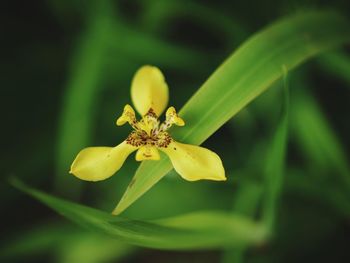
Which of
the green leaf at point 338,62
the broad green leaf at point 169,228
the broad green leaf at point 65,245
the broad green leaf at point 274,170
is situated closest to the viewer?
the broad green leaf at point 169,228

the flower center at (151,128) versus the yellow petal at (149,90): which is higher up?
the yellow petal at (149,90)

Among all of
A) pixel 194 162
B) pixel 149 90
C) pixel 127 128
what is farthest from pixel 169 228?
pixel 127 128

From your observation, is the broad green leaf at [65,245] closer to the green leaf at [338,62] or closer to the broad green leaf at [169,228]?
the broad green leaf at [169,228]

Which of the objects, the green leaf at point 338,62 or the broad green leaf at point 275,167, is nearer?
the broad green leaf at point 275,167

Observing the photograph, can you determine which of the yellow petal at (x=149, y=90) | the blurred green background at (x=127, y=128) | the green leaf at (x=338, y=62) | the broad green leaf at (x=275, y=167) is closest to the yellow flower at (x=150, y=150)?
the yellow petal at (x=149, y=90)

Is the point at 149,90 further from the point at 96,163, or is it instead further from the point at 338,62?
the point at 338,62

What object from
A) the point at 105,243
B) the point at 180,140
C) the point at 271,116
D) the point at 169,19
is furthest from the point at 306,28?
the point at 105,243

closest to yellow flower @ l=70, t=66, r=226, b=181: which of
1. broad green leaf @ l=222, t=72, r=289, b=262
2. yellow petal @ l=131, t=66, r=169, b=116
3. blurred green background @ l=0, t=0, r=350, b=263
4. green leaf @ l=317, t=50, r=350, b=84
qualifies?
yellow petal @ l=131, t=66, r=169, b=116

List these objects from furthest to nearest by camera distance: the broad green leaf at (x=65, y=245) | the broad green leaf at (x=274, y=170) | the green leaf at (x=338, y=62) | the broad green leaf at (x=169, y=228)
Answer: the broad green leaf at (x=65, y=245) < the green leaf at (x=338, y=62) < the broad green leaf at (x=274, y=170) < the broad green leaf at (x=169, y=228)
